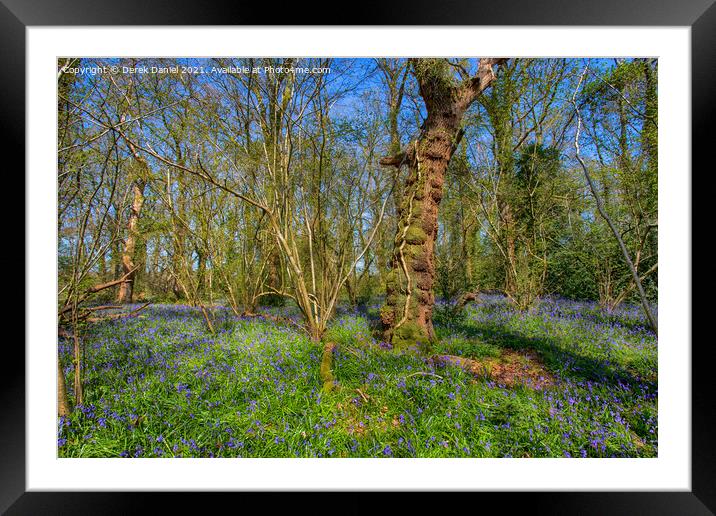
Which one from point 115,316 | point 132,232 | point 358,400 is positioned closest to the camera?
point 358,400

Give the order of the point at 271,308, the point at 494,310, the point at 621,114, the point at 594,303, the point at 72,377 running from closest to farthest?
the point at 72,377 < the point at 621,114 < the point at 594,303 < the point at 494,310 < the point at 271,308

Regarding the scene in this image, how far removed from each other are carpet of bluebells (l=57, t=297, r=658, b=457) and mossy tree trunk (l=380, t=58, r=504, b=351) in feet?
0.94

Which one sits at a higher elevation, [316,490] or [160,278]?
[160,278]

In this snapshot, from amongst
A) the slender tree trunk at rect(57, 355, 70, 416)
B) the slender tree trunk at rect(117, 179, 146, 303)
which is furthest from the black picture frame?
the slender tree trunk at rect(117, 179, 146, 303)

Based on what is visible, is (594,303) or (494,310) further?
(494,310)

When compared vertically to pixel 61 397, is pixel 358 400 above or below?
below

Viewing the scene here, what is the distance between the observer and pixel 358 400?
5.66ft

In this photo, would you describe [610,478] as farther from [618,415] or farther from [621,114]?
[621,114]

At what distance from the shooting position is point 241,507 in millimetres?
1409

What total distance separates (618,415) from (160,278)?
4.84 metres

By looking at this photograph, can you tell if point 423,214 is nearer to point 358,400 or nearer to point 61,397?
point 358,400

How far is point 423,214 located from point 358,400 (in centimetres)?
185
